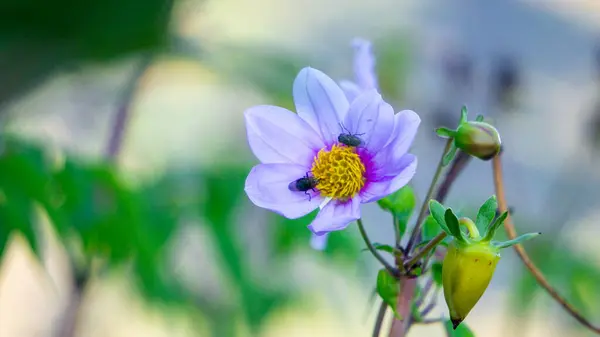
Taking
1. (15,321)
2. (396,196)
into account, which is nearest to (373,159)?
(396,196)

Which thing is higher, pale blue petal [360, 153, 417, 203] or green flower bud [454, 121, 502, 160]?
green flower bud [454, 121, 502, 160]

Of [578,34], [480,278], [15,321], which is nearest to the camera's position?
[480,278]

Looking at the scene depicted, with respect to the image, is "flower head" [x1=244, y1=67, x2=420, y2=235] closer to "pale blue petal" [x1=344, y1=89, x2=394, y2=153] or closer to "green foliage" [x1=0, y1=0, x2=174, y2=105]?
"pale blue petal" [x1=344, y1=89, x2=394, y2=153]

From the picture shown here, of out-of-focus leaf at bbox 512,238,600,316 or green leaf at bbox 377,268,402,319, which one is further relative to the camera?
out-of-focus leaf at bbox 512,238,600,316

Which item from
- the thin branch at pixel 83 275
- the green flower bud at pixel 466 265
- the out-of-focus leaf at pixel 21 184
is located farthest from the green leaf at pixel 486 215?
the thin branch at pixel 83 275

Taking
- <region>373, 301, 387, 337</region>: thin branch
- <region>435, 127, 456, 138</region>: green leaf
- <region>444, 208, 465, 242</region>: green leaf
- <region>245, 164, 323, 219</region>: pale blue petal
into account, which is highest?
<region>435, 127, 456, 138</region>: green leaf

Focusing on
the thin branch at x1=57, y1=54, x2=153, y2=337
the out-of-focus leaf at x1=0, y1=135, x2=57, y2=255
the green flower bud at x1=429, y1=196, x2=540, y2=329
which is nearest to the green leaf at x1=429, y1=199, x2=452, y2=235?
the green flower bud at x1=429, y1=196, x2=540, y2=329

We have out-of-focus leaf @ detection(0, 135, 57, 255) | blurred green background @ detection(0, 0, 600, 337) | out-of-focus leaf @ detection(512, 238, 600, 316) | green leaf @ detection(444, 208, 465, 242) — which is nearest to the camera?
green leaf @ detection(444, 208, 465, 242)

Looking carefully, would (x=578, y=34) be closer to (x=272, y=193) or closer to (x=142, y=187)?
(x=142, y=187)

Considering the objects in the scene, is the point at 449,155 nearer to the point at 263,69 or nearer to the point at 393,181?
the point at 393,181
